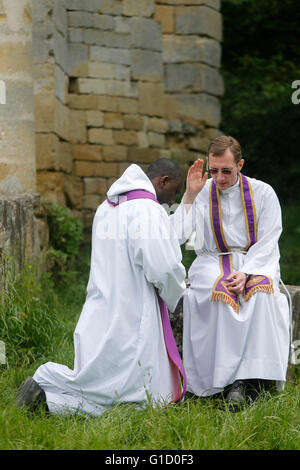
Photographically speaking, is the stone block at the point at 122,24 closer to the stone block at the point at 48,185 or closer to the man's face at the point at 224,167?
the stone block at the point at 48,185

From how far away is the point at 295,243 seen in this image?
9648mm

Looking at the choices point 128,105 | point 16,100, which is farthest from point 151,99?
point 16,100

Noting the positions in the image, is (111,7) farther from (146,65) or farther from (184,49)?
(184,49)

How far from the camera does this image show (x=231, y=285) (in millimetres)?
4738

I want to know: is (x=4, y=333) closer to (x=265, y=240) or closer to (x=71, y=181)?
(x=265, y=240)

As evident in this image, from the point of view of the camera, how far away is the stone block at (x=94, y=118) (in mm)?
9938

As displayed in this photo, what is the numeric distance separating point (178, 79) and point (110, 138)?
1.33 meters

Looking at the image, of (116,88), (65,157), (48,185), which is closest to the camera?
(48,185)

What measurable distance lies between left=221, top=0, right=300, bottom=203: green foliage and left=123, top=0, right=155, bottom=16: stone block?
2955 millimetres

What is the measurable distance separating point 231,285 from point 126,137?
5.77 m

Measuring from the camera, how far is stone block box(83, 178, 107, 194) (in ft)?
32.9

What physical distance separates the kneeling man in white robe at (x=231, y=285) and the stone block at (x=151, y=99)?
5255mm

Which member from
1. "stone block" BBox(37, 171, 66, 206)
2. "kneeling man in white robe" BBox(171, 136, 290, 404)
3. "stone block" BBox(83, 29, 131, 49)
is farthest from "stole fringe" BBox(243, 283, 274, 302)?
"stone block" BBox(83, 29, 131, 49)
